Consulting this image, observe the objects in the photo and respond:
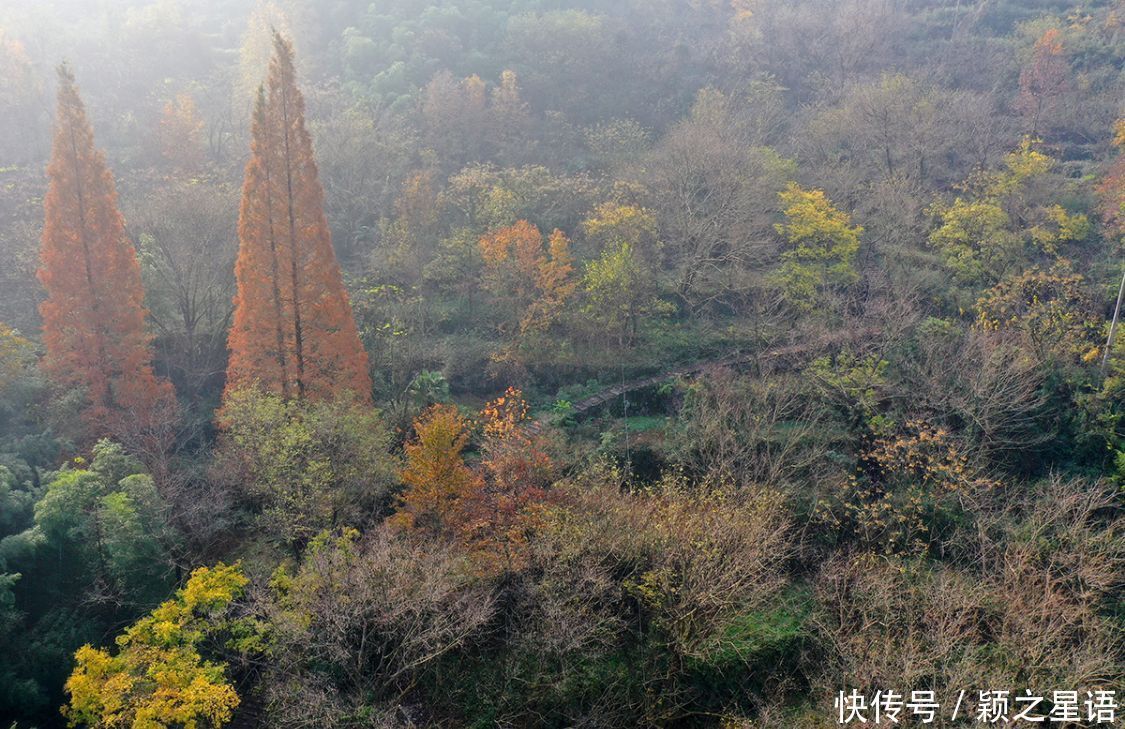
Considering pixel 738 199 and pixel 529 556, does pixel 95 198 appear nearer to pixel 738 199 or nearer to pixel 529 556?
pixel 529 556

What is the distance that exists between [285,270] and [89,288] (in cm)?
647

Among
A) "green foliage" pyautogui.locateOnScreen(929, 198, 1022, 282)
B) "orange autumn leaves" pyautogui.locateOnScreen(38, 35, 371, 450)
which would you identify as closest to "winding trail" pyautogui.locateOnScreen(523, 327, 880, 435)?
"green foliage" pyautogui.locateOnScreen(929, 198, 1022, 282)

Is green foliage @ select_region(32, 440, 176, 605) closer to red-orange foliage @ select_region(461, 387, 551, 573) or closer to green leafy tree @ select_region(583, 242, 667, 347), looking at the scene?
red-orange foliage @ select_region(461, 387, 551, 573)

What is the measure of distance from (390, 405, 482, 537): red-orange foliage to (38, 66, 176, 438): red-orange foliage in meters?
9.49

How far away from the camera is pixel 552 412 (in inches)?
1077

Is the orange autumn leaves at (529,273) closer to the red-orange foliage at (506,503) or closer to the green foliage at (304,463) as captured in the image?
the red-orange foliage at (506,503)

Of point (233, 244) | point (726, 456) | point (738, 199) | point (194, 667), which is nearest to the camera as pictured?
point (194, 667)

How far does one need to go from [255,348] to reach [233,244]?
8.41 m

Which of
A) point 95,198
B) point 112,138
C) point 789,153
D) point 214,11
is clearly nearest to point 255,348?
point 95,198

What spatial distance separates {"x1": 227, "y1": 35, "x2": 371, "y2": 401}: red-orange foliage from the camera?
74.0ft

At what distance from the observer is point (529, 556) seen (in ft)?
58.0

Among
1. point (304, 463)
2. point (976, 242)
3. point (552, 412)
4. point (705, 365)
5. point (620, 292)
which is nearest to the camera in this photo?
point (304, 463)

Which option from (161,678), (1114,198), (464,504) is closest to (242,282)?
(464,504)

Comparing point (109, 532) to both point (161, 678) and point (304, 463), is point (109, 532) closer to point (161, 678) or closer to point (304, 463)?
point (161, 678)
